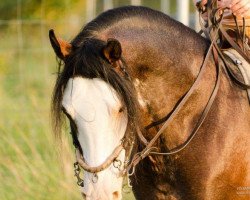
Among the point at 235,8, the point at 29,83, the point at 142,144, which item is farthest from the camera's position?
the point at 29,83

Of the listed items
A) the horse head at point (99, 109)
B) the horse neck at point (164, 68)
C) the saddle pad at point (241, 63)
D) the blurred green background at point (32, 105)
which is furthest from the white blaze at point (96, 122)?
the saddle pad at point (241, 63)

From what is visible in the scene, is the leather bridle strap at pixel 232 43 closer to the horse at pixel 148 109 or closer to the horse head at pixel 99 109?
the horse at pixel 148 109

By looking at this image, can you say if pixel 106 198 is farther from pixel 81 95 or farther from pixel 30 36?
pixel 30 36

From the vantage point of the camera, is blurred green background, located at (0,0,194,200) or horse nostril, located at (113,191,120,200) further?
blurred green background, located at (0,0,194,200)

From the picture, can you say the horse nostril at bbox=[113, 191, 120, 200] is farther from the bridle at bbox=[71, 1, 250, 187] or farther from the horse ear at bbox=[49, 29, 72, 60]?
the horse ear at bbox=[49, 29, 72, 60]

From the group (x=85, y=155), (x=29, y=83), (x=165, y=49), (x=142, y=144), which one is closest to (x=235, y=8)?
(x=165, y=49)

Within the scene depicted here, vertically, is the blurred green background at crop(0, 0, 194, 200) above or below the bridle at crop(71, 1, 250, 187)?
below

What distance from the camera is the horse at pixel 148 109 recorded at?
13.6 ft

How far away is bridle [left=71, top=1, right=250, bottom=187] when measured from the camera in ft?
13.7

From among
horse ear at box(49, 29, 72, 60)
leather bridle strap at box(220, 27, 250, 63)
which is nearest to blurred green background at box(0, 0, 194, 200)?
horse ear at box(49, 29, 72, 60)

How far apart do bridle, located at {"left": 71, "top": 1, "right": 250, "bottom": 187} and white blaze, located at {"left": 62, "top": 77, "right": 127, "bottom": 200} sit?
0.03m

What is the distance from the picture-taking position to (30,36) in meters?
14.6

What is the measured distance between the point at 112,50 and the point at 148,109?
1.50 ft

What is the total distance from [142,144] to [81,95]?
53 centimetres
